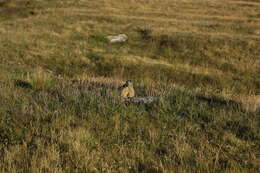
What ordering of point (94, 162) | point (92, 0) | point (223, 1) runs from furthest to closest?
point (223, 1)
point (92, 0)
point (94, 162)

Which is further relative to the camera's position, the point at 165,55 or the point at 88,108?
the point at 165,55

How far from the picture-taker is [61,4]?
42.6 metres

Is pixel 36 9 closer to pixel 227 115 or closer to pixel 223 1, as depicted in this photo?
pixel 223 1

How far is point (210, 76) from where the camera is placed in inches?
683

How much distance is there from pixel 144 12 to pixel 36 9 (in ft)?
50.9

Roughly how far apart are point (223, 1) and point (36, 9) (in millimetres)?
34919

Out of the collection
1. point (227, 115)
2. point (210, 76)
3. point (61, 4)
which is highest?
point (61, 4)

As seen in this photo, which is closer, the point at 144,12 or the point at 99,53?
the point at 99,53

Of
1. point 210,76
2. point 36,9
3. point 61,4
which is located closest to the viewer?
point 210,76

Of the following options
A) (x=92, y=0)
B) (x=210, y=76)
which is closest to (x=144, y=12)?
(x=92, y=0)

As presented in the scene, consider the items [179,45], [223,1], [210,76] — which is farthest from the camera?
[223,1]

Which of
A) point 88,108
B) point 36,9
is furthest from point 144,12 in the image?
point 88,108

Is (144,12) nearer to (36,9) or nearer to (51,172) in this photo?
(36,9)

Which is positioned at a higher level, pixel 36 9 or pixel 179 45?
pixel 36 9
